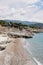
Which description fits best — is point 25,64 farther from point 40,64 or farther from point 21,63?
point 40,64

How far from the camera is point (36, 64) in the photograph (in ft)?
75.2

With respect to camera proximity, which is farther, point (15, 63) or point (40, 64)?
point (40, 64)

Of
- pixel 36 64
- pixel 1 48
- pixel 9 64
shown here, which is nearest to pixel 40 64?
pixel 36 64

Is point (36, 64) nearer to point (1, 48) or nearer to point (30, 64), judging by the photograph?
point (30, 64)

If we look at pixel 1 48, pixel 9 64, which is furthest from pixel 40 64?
pixel 1 48

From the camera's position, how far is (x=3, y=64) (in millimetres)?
19859

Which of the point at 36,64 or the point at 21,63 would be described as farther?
the point at 36,64

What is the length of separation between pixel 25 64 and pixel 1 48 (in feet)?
43.4

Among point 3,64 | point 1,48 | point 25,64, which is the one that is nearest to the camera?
point 3,64

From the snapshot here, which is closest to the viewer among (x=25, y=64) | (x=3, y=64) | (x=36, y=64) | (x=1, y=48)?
(x=3, y=64)

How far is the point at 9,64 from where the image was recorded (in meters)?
20.4

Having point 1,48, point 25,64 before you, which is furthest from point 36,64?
point 1,48

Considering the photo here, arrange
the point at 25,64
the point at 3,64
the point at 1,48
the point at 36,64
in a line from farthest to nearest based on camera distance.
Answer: the point at 1,48, the point at 36,64, the point at 25,64, the point at 3,64

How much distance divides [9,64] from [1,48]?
13.7 meters
